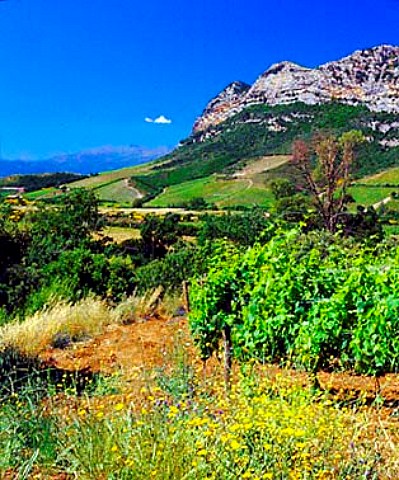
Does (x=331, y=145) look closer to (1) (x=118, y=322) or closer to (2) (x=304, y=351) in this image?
(1) (x=118, y=322)

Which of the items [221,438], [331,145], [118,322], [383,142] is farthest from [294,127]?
[221,438]

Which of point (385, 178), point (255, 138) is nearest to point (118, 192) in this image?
point (255, 138)

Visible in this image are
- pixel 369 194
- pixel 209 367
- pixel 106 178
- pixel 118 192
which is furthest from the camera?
pixel 106 178

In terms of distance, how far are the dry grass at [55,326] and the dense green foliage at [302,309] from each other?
5.20 ft

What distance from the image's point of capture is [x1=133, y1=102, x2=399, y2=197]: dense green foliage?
232ft

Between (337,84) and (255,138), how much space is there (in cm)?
3439

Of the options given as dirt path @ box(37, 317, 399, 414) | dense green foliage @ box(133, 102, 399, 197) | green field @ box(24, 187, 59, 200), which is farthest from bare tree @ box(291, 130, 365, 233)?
dense green foliage @ box(133, 102, 399, 197)

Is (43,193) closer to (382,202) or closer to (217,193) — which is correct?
(217,193)

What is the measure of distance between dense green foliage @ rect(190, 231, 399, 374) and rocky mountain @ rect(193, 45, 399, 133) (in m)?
82.5

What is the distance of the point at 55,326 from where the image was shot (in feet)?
21.6

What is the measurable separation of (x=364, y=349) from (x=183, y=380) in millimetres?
1290

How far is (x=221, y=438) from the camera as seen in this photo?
220 centimetres

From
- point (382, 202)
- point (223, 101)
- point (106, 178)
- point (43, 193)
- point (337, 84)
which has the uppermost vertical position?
point (223, 101)

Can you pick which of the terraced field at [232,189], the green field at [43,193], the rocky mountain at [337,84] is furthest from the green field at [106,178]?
the green field at [43,193]
